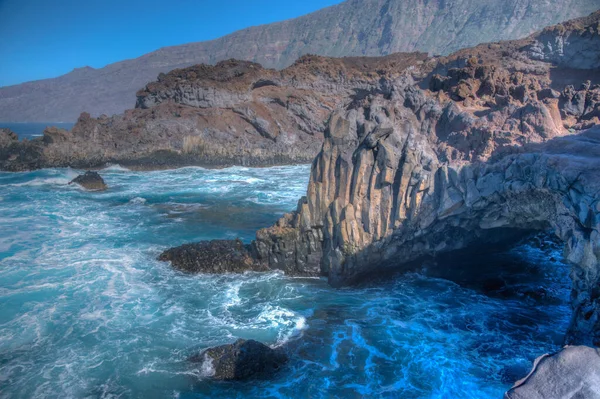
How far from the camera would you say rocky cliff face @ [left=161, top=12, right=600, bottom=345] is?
972 centimetres

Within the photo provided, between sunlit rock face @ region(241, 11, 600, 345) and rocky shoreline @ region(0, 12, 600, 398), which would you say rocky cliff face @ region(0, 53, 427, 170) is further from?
sunlit rock face @ region(241, 11, 600, 345)

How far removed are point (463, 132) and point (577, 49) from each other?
1642 cm

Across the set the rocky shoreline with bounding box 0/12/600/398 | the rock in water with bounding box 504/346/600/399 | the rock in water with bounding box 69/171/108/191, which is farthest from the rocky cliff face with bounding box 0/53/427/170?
the rock in water with bounding box 504/346/600/399

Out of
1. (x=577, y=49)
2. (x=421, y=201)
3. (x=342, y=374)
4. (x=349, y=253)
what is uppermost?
(x=577, y=49)

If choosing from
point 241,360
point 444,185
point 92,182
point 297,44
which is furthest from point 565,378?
point 297,44

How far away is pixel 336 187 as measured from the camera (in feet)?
40.7

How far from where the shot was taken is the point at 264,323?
1012 centimetres

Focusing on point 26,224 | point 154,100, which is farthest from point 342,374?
point 154,100

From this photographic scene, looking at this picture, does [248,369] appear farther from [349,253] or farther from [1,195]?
[1,195]

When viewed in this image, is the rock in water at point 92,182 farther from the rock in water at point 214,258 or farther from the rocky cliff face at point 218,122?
the rock in water at point 214,258

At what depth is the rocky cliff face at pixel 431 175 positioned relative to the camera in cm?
972

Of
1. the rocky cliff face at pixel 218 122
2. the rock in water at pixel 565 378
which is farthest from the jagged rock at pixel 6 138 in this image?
the rock in water at pixel 565 378

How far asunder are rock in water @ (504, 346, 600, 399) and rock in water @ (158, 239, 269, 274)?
1020 centimetres

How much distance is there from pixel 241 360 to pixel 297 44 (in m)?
136
